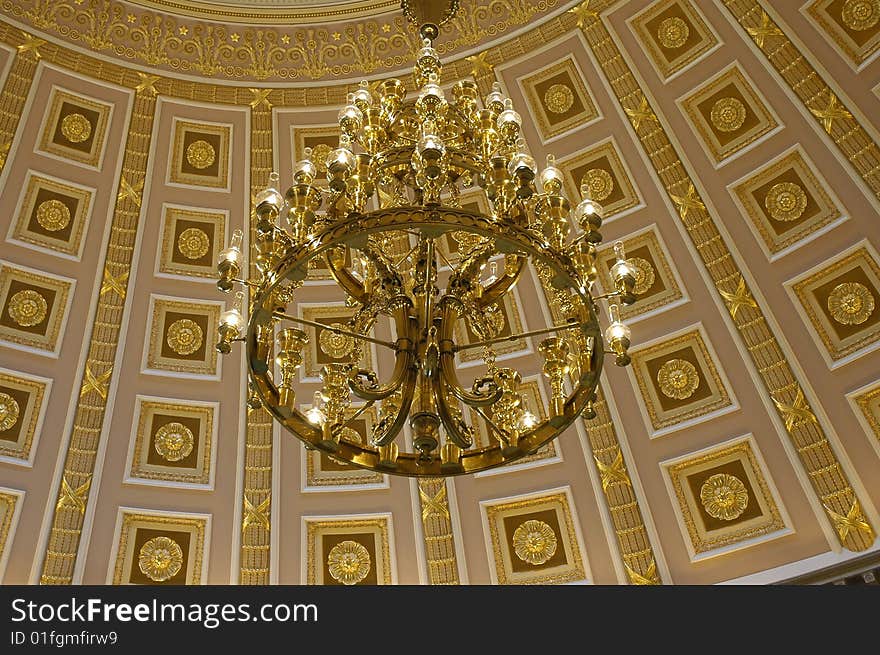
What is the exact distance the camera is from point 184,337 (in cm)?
1105

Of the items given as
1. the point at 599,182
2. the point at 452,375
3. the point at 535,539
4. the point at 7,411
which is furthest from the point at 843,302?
the point at 7,411

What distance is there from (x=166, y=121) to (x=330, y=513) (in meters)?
4.92

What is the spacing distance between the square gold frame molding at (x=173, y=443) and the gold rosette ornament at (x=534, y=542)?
349cm

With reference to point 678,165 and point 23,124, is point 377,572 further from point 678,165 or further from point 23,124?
point 23,124

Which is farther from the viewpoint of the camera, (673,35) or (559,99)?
(559,99)

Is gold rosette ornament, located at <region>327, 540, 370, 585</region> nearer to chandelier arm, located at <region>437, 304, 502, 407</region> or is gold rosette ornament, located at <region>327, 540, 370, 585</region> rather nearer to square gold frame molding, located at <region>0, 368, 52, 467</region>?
square gold frame molding, located at <region>0, 368, 52, 467</region>

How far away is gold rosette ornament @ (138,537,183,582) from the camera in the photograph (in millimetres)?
10094

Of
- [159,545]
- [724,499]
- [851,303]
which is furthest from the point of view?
[159,545]

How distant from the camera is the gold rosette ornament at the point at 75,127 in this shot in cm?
1074

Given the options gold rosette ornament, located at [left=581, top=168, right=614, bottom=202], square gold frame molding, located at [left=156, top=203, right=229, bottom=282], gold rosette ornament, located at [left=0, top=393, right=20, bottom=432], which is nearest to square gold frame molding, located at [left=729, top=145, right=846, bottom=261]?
gold rosette ornament, located at [left=581, top=168, right=614, bottom=202]

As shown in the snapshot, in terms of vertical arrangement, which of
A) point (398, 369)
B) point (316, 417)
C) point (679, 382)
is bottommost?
point (316, 417)

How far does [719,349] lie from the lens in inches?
400

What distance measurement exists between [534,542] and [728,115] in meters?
5.12

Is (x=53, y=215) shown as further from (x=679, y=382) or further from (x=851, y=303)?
(x=851, y=303)
